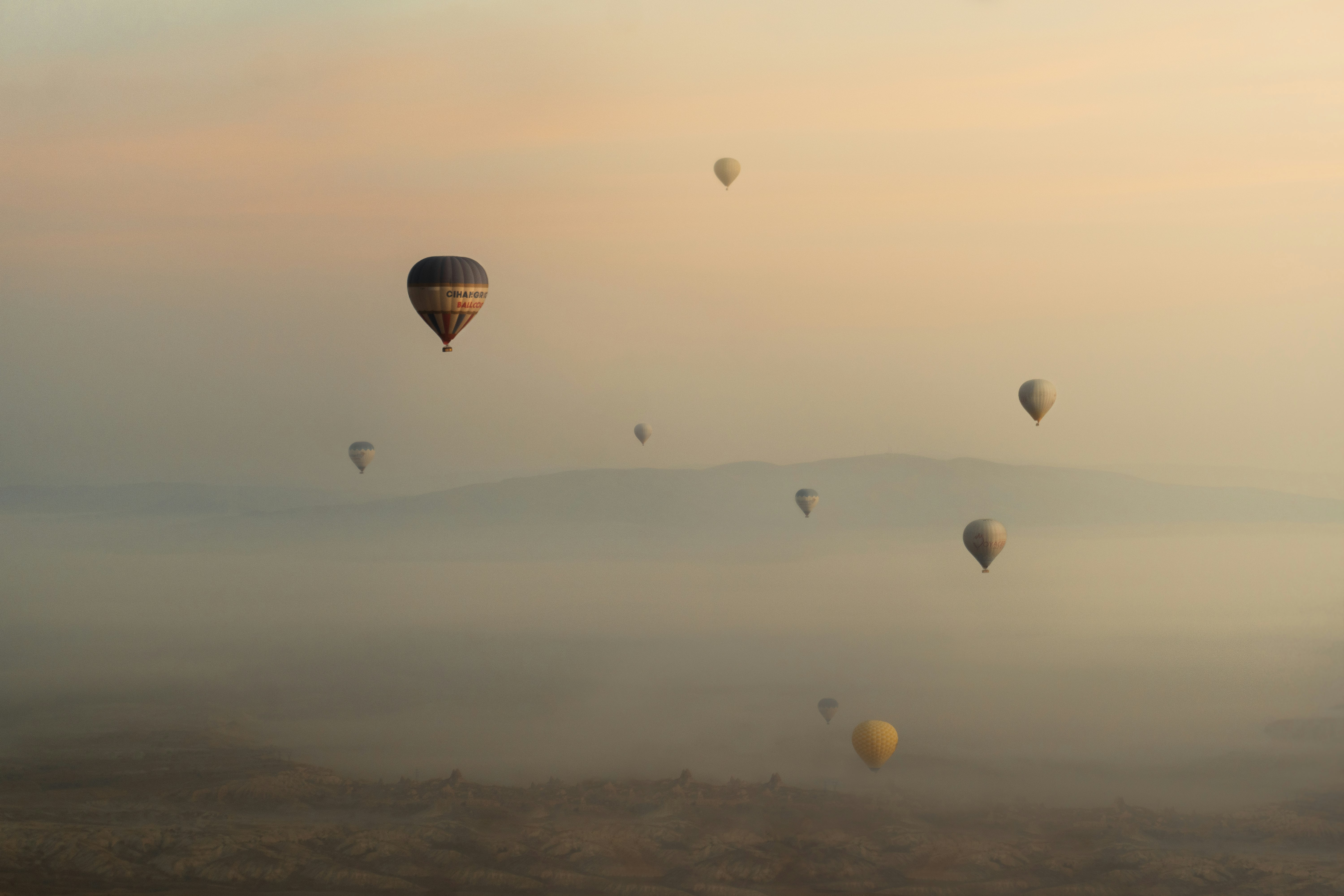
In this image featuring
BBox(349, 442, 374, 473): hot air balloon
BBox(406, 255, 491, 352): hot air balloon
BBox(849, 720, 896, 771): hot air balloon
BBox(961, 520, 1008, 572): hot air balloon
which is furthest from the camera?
BBox(349, 442, 374, 473): hot air balloon

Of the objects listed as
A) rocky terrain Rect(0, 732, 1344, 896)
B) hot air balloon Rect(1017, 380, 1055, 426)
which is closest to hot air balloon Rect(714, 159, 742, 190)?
hot air balloon Rect(1017, 380, 1055, 426)

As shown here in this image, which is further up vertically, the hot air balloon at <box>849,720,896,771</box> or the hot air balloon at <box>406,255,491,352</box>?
the hot air balloon at <box>406,255,491,352</box>

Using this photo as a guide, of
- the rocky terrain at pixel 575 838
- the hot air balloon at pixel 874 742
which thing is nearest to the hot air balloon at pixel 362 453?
the rocky terrain at pixel 575 838

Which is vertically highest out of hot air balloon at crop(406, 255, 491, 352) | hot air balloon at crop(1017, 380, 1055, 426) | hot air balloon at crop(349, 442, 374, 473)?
hot air balloon at crop(349, 442, 374, 473)

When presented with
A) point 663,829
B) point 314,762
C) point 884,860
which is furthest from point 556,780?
point 884,860

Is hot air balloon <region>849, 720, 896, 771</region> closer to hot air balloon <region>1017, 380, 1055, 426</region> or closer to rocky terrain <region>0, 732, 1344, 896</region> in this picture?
hot air balloon <region>1017, 380, 1055, 426</region>

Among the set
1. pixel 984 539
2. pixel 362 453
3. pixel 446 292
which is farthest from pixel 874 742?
pixel 362 453
